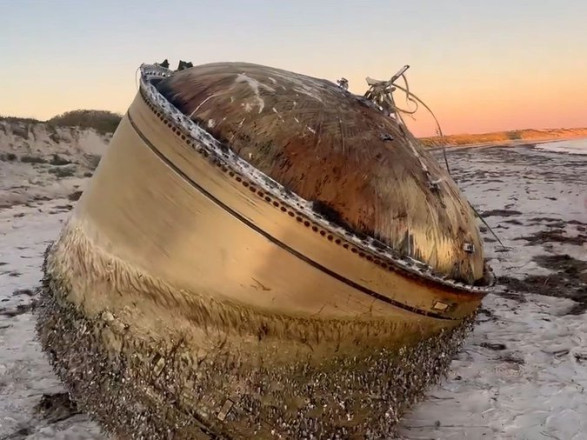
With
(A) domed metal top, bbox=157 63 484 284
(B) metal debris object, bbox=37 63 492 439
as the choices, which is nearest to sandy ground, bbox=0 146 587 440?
(B) metal debris object, bbox=37 63 492 439

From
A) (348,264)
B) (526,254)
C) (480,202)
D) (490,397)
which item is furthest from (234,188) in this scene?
(480,202)

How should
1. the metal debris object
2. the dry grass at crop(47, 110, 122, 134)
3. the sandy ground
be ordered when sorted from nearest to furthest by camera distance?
the metal debris object → the sandy ground → the dry grass at crop(47, 110, 122, 134)

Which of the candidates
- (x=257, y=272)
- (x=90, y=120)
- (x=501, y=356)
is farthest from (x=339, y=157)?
(x=90, y=120)

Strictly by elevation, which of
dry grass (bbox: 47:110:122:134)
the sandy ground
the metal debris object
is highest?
the metal debris object

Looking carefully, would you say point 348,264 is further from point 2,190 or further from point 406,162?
point 2,190

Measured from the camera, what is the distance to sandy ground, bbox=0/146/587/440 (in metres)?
3.67

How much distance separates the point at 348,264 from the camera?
7.77ft

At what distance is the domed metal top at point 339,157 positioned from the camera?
2.44 m

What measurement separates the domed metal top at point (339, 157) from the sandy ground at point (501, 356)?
1336 millimetres

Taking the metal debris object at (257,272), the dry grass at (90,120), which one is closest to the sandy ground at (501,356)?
the metal debris object at (257,272)

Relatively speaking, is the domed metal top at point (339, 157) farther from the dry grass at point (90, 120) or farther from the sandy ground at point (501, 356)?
the dry grass at point (90, 120)

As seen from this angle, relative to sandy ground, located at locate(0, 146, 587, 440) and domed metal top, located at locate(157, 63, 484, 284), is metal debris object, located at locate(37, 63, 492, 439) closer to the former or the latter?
domed metal top, located at locate(157, 63, 484, 284)

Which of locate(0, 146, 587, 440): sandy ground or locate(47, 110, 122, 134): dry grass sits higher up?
locate(0, 146, 587, 440): sandy ground

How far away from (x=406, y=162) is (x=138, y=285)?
49.6 inches
